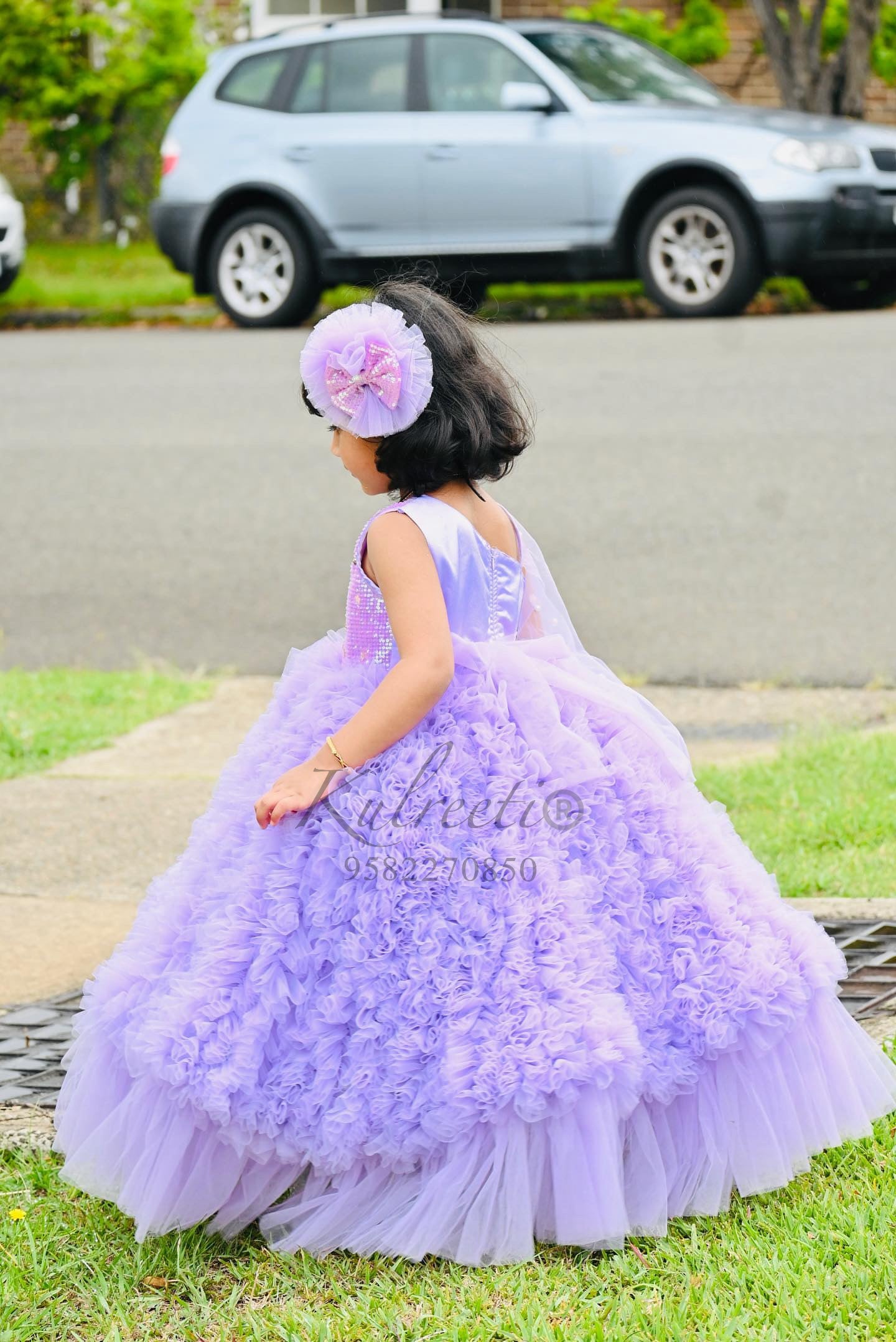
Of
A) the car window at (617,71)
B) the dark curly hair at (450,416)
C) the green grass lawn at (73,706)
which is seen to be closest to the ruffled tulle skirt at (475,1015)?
the dark curly hair at (450,416)

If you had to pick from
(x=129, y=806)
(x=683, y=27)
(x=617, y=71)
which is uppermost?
(x=617, y=71)

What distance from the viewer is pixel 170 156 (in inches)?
449

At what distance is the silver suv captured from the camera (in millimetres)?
10273

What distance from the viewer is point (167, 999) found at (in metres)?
2.36

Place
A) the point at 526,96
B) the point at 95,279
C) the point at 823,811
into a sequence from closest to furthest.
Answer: the point at 823,811
the point at 526,96
the point at 95,279

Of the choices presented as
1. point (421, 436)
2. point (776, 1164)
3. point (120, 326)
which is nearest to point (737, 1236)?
point (776, 1164)

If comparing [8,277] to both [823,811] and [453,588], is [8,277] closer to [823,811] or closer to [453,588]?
[823,811]

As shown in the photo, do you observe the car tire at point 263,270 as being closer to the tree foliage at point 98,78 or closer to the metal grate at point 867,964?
the tree foliage at point 98,78

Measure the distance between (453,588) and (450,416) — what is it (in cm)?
25

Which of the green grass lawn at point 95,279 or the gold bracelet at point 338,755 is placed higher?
the gold bracelet at point 338,755

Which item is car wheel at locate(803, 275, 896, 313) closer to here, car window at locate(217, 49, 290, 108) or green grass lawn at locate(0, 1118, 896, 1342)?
car window at locate(217, 49, 290, 108)

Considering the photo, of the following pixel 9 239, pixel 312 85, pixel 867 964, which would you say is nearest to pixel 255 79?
pixel 312 85

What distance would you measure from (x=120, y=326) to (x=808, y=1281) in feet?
38.5

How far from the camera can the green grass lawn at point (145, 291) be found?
471 inches
